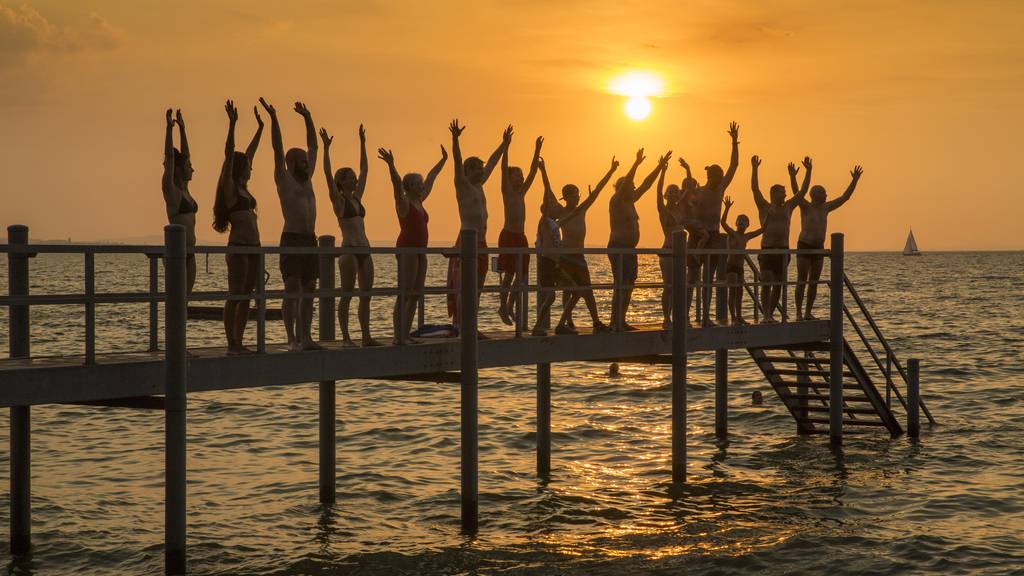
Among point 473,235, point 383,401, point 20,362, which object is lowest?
point 383,401

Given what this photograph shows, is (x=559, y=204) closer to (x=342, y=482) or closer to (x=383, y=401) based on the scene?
(x=342, y=482)

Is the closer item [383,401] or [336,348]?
[336,348]

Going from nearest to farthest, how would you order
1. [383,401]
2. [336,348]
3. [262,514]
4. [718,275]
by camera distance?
[336,348] → [262,514] → [718,275] → [383,401]

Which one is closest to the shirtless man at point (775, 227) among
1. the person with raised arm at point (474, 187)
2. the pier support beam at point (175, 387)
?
the person with raised arm at point (474, 187)

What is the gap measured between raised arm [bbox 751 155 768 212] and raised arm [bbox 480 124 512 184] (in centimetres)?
550

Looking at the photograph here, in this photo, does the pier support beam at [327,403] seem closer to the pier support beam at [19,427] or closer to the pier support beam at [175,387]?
the pier support beam at [175,387]

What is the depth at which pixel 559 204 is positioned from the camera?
15.7m

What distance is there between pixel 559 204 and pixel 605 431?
1216 cm

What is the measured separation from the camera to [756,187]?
62.2ft

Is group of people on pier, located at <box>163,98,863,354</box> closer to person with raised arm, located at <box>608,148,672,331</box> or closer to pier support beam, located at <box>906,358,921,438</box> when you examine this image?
person with raised arm, located at <box>608,148,672,331</box>

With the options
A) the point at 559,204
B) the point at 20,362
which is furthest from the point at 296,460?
the point at 20,362

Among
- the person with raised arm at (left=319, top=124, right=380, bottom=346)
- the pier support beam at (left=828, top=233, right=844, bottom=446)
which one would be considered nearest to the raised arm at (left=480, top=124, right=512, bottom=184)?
the person with raised arm at (left=319, top=124, right=380, bottom=346)

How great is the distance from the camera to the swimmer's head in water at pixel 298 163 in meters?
12.6

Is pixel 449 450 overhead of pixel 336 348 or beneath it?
beneath
